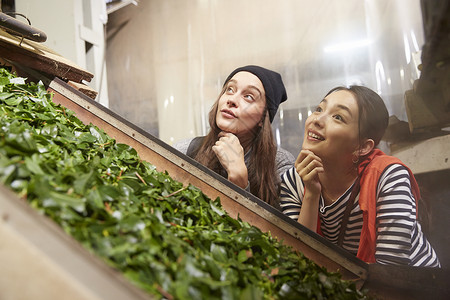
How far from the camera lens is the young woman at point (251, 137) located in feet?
5.57

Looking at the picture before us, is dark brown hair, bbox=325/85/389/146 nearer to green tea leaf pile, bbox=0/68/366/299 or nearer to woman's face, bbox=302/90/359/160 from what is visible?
Answer: woman's face, bbox=302/90/359/160

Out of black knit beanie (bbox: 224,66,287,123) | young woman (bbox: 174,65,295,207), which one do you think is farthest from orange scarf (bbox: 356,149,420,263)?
black knit beanie (bbox: 224,66,287,123)

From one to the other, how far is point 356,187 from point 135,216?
111cm

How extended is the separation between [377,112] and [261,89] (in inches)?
22.4

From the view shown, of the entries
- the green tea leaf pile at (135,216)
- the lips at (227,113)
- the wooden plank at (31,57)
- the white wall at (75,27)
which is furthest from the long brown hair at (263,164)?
the white wall at (75,27)

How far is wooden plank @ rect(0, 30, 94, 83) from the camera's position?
128cm

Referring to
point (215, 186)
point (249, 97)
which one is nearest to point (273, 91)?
point (249, 97)

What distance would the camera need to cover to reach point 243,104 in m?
1.75

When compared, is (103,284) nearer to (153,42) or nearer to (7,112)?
(7,112)

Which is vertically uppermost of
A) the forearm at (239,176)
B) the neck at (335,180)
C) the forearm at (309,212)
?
the neck at (335,180)

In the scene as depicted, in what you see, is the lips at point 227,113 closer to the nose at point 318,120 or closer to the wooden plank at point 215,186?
the nose at point 318,120

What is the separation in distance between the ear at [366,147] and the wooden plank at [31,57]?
1.30 m

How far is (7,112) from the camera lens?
992 mm

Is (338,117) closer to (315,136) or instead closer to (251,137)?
(315,136)
